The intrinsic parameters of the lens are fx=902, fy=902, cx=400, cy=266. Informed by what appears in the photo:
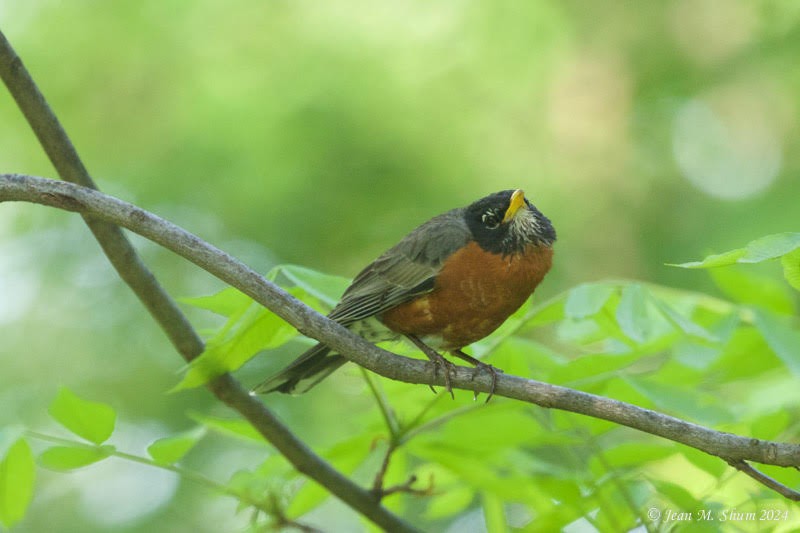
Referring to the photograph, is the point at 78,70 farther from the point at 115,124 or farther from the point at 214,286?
the point at 214,286

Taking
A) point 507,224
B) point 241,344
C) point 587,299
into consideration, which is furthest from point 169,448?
point 507,224

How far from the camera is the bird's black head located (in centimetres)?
392

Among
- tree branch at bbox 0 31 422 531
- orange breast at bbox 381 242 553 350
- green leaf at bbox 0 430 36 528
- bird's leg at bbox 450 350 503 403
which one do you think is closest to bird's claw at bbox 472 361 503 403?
bird's leg at bbox 450 350 503 403

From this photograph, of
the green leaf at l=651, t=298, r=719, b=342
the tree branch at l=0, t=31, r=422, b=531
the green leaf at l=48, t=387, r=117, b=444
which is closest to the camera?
the green leaf at l=48, t=387, r=117, b=444

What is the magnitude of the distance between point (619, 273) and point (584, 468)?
19.9 feet

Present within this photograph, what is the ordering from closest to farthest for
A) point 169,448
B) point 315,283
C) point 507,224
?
point 169,448 → point 315,283 → point 507,224

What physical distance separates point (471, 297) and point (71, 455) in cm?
171

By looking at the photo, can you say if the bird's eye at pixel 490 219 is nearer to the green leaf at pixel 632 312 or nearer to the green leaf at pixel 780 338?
the green leaf at pixel 632 312

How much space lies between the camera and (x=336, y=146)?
7.70m

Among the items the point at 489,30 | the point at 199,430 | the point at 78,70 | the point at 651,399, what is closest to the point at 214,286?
the point at 78,70

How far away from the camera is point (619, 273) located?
8.71 meters

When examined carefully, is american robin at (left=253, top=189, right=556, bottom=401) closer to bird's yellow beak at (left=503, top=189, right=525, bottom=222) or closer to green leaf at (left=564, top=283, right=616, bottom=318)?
bird's yellow beak at (left=503, top=189, right=525, bottom=222)

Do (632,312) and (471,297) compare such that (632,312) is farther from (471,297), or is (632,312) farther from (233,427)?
(233,427)

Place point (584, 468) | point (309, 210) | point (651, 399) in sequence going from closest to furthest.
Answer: point (651, 399) < point (584, 468) < point (309, 210)
